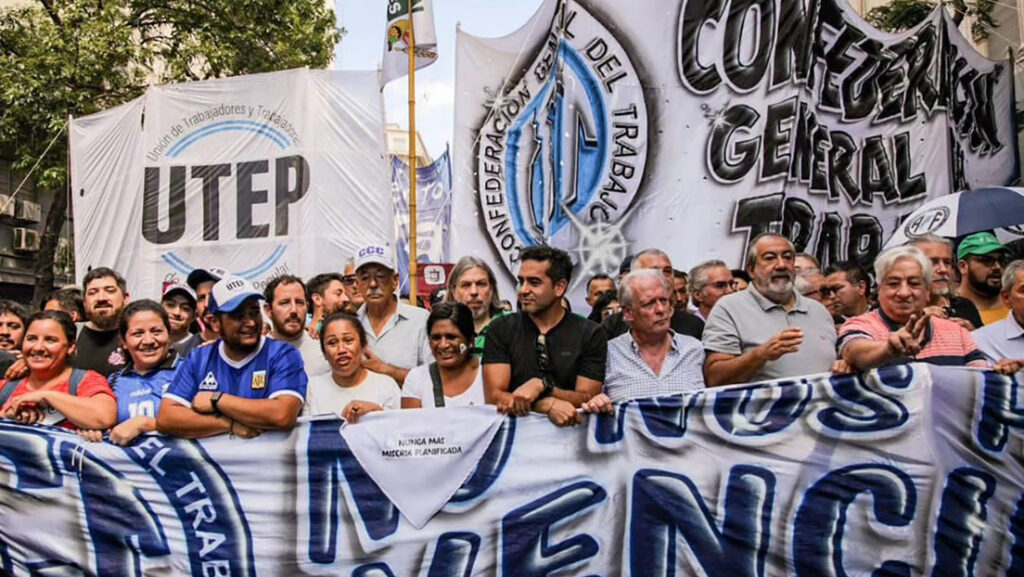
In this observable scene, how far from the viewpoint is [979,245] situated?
17.9ft

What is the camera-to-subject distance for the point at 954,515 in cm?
354

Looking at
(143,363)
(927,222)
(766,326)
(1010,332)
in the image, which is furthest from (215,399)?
(927,222)

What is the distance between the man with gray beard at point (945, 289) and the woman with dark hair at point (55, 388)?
4014mm

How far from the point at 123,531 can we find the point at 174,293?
1.95 metres

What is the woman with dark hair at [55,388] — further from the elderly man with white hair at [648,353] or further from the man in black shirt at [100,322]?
the elderly man with white hair at [648,353]

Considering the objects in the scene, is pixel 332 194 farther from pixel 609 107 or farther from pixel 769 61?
pixel 769 61

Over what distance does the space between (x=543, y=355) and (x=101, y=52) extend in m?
14.1

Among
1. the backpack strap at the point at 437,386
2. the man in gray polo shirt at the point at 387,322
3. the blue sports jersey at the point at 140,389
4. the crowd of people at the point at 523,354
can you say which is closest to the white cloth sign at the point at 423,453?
the crowd of people at the point at 523,354

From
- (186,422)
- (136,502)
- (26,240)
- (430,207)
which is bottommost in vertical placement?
(136,502)

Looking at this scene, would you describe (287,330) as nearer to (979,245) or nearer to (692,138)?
(692,138)

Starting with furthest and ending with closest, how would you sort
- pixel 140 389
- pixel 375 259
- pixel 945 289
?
1. pixel 375 259
2. pixel 945 289
3. pixel 140 389

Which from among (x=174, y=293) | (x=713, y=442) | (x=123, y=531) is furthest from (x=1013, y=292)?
(x=174, y=293)

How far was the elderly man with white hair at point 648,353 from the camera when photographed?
404 cm

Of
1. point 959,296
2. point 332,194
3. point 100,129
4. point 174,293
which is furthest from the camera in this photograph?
point 100,129
